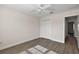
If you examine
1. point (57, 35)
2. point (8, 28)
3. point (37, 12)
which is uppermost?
point (37, 12)

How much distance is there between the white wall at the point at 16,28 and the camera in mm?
1312

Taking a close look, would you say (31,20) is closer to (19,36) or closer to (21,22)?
(21,22)

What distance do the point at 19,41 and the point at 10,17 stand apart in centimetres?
67

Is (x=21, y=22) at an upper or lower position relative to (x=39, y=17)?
lower

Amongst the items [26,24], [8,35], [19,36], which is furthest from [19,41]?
[26,24]

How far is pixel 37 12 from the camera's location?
4.18 feet

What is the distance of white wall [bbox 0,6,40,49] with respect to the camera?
131 centimetres

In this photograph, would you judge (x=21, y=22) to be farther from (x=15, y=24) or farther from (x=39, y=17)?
(x=39, y=17)


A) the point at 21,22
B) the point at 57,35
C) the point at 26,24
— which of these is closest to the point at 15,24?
the point at 21,22

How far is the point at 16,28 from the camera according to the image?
140 cm
